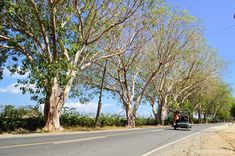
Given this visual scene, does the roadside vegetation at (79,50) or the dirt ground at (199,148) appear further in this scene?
the roadside vegetation at (79,50)

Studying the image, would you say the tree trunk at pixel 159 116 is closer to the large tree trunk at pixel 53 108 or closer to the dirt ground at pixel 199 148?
the large tree trunk at pixel 53 108

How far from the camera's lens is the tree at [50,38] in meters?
24.5

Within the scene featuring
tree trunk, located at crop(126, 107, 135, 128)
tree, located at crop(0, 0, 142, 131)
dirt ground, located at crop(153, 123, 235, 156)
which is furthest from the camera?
tree trunk, located at crop(126, 107, 135, 128)

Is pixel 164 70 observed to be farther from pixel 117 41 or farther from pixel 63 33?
pixel 63 33

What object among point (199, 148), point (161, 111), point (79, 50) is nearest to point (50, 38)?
point (79, 50)

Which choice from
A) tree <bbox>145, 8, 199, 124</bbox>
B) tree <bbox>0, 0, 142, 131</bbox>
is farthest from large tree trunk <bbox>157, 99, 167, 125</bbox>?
tree <bbox>0, 0, 142, 131</bbox>

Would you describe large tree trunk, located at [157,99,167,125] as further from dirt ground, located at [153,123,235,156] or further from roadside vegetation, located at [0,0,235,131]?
dirt ground, located at [153,123,235,156]

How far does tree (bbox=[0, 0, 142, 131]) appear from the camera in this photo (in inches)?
966

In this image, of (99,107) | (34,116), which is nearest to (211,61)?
(99,107)

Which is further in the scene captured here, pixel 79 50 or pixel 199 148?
pixel 79 50

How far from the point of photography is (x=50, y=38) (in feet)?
94.6

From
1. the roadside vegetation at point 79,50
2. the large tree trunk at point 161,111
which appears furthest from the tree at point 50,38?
the large tree trunk at point 161,111

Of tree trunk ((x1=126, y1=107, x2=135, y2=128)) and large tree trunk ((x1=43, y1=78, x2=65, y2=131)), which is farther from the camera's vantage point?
tree trunk ((x1=126, y1=107, x2=135, y2=128))

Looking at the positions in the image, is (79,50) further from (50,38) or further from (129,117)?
(129,117)
